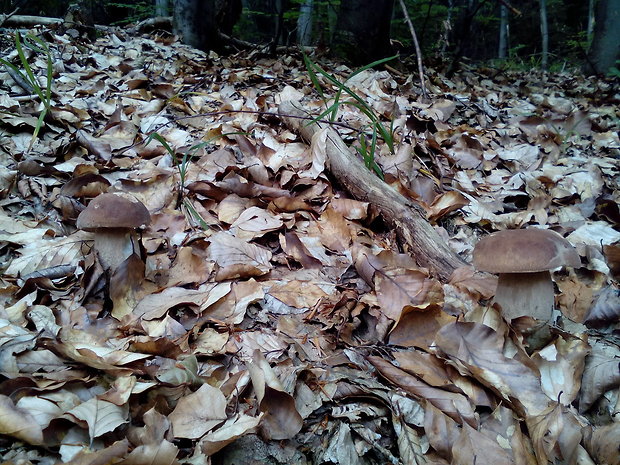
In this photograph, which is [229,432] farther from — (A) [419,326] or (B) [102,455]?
(A) [419,326]

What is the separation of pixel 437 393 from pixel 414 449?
231 millimetres

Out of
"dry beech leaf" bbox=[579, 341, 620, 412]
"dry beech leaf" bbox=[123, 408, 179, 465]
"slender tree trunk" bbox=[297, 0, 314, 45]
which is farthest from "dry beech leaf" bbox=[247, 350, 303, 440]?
"slender tree trunk" bbox=[297, 0, 314, 45]

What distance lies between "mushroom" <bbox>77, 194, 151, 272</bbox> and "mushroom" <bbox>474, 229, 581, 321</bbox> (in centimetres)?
157

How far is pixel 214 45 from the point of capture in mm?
6355

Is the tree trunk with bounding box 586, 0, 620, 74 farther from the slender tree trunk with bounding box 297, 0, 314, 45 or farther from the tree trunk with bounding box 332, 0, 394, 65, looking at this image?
the slender tree trunk with bounding box 297, 0, 314, 45

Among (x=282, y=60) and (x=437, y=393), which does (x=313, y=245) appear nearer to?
(x=437, y=393)

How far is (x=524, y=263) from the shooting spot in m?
1.66

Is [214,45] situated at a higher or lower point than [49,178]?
higher

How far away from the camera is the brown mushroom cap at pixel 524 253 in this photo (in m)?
1.66

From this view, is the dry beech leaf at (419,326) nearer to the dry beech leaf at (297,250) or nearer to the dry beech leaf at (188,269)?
the dry beech leaf at (297,250)

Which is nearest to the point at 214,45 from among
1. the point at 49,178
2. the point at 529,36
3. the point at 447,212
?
the point at 49,178

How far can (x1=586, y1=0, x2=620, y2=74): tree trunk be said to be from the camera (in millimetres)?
6832

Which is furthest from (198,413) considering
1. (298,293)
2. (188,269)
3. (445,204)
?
(445,204)

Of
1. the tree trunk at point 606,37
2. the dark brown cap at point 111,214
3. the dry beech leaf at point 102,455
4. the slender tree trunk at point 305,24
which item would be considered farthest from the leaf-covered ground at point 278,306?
the slender tree trunk at point 305,24
